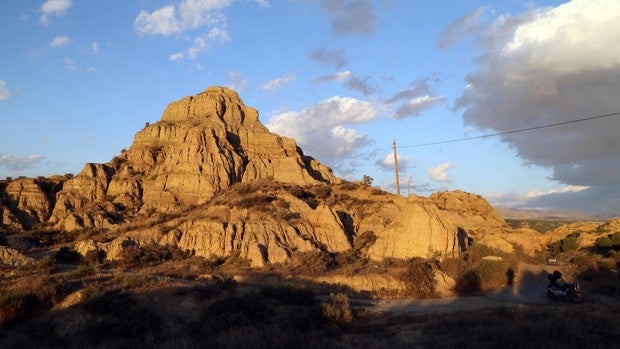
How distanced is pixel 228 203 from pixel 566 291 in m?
26.8

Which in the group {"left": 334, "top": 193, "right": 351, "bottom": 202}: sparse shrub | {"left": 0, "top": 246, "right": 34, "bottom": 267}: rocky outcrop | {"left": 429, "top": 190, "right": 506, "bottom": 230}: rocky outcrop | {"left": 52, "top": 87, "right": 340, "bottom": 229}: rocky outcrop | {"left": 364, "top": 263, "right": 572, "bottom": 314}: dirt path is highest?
{"left": 52, "top": 87, "right": 340, "bottom": 229}: rocky outcrop

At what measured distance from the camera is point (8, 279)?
77.7ft

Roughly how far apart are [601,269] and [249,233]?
72.4ft

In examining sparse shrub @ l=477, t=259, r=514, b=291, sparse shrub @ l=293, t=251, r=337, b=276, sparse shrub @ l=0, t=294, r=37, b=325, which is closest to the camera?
sparse shrub @ l=0, t=294, r=37, b=325

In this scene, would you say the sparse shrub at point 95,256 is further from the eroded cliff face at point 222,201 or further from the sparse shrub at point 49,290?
the sparse shrub at point 49,290

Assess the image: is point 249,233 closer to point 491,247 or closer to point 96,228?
point 491,247

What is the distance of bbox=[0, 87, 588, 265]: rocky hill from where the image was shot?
3391 cm

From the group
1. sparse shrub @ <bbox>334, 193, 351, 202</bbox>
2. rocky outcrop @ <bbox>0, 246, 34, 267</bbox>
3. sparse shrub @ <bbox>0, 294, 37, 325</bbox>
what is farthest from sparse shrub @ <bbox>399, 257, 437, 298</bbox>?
rocky outcrop @ <bbox>0, 246, 34, 267</bbox>

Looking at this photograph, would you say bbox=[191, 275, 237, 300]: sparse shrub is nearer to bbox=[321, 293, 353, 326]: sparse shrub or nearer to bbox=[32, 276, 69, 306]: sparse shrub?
bbox=[321, 293, 353, 326]: sparse shrub

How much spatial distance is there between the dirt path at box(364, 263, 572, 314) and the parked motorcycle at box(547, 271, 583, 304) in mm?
413

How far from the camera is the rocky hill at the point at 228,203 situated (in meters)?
33.9

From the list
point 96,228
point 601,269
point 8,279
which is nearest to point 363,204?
point 601,269

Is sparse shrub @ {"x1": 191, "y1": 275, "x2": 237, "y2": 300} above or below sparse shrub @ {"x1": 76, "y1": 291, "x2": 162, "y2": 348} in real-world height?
above

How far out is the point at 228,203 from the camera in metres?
40.7
